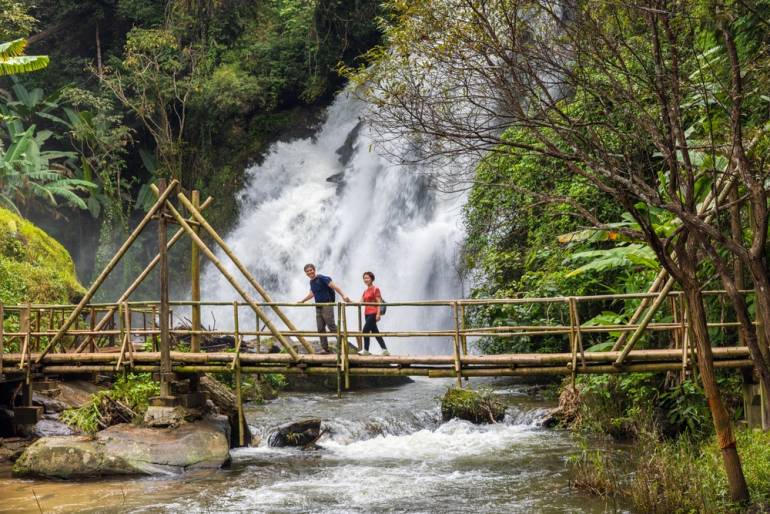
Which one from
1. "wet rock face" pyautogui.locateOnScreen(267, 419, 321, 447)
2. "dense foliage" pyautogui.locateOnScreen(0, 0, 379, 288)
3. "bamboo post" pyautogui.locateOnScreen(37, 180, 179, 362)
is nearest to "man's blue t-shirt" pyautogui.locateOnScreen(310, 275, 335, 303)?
"wet rock face" pyautogui.locateOnScreen(267, 419, 321, 447)

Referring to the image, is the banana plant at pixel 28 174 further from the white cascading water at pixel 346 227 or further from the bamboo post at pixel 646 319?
the bamboo post at pixel 646 319

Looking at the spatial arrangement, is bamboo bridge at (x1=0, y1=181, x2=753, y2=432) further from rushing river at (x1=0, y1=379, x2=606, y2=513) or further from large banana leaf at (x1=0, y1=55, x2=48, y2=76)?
large banana leaf at (x1=0, y1=55, x2=48, y2=76)

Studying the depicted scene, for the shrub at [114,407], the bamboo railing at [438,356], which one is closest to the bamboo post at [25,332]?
the bamboo railing at [438,356]

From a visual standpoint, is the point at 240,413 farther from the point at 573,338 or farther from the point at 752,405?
the point at 752,405

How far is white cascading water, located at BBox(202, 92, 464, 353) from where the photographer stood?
2162cm

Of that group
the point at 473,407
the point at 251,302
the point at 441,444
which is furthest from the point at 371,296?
the point at 473,407

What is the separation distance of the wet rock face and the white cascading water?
769 centimetres

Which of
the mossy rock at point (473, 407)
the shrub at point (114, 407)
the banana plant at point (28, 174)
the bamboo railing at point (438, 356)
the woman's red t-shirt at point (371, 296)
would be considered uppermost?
the banana plant at point (28, 174)

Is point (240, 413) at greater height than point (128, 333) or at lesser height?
lesser

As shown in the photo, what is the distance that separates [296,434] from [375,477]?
2.65 meters

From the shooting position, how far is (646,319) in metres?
9.70

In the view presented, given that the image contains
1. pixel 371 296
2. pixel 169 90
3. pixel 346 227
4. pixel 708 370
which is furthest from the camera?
pixel 169 90

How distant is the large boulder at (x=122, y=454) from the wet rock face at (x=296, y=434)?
1.86m

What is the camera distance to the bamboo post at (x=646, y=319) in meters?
9.39
